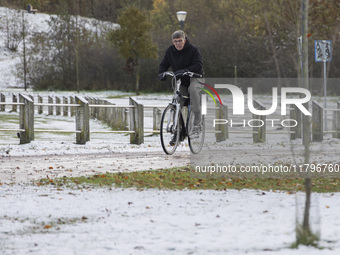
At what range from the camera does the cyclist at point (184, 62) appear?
11.3m

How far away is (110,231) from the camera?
632cm

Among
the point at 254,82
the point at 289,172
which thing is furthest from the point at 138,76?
the point at 289,172

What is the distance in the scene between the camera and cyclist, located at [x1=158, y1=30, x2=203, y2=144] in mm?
11258

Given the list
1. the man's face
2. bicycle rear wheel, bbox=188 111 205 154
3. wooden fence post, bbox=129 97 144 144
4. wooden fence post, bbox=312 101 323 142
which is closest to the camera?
the man's face

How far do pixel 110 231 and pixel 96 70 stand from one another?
188ft

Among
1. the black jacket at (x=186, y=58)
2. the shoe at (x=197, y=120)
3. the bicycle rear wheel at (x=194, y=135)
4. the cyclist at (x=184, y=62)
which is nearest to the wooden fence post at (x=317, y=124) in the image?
the bicycle rear wheel at (x=194, y=135)

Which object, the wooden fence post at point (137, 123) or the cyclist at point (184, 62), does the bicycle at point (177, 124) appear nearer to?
the cyclist at point (184, 62)

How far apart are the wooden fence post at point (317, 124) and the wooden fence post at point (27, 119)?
25.3 feet

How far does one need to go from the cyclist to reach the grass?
5.97 ft

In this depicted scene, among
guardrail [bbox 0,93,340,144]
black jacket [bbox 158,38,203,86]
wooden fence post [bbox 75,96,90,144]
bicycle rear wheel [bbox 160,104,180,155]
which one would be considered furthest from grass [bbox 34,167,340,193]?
wooden fence post [bbox 75,96,90,144]

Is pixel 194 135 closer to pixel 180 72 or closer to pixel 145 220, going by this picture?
pixel 180 72

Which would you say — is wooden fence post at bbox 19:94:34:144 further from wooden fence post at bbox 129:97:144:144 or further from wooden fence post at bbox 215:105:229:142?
wooden fence post at bbox 215:105:229:142

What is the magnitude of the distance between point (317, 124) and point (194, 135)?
744cm

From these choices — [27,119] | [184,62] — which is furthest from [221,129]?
[184,62]
